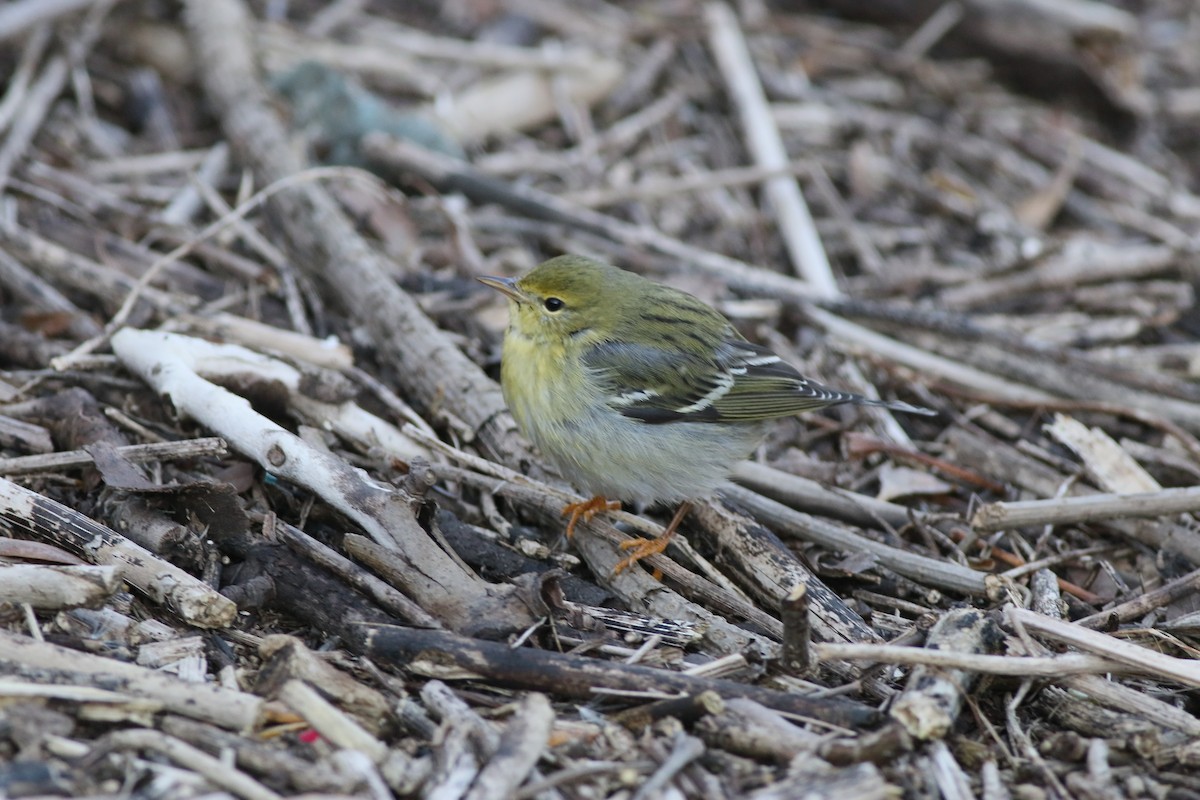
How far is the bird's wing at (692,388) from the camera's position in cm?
541

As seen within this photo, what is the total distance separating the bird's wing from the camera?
541cm

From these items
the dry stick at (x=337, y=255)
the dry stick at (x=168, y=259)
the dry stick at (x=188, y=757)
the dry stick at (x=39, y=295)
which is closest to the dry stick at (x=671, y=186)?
the dry stick at (x=168, y=259)

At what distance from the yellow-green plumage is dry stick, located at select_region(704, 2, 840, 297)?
1.83 metres

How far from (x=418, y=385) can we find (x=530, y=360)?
666 mm

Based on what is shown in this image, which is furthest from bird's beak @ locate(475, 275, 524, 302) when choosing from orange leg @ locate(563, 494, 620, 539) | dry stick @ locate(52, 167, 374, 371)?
dry stick @ locate(52, 167, 374, 371)

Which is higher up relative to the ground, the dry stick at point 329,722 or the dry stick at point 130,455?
the dry stick at point 130,455

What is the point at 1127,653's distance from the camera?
405 cm

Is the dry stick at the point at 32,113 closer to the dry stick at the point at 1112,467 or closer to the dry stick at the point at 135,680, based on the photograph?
the dry stick at the point at 135,680

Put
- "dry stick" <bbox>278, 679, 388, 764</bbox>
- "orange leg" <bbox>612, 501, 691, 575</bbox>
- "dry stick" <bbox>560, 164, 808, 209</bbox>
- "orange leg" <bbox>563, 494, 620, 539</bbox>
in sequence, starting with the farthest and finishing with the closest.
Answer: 1. "dry stick" <bbox>560, 164, 808, 209</bbox>
2. "orange leg" <bbox>563, 494, 620, 539</bbox>
3. "orange leg" <bbox>612, 501, 691, 575</bbox>
4. "dry stick" <bbox>278, 679, 388, 764</bbox>

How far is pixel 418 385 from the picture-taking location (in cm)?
576

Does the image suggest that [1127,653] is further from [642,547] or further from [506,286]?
[506,286]

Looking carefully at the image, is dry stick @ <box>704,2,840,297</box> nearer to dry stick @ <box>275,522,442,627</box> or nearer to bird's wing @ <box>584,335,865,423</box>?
bird's wing @ <box>584,335,865,423</box>

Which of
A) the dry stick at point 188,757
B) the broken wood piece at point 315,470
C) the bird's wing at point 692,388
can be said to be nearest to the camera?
the dry stick at point 188,757

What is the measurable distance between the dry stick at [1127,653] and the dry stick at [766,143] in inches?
134
